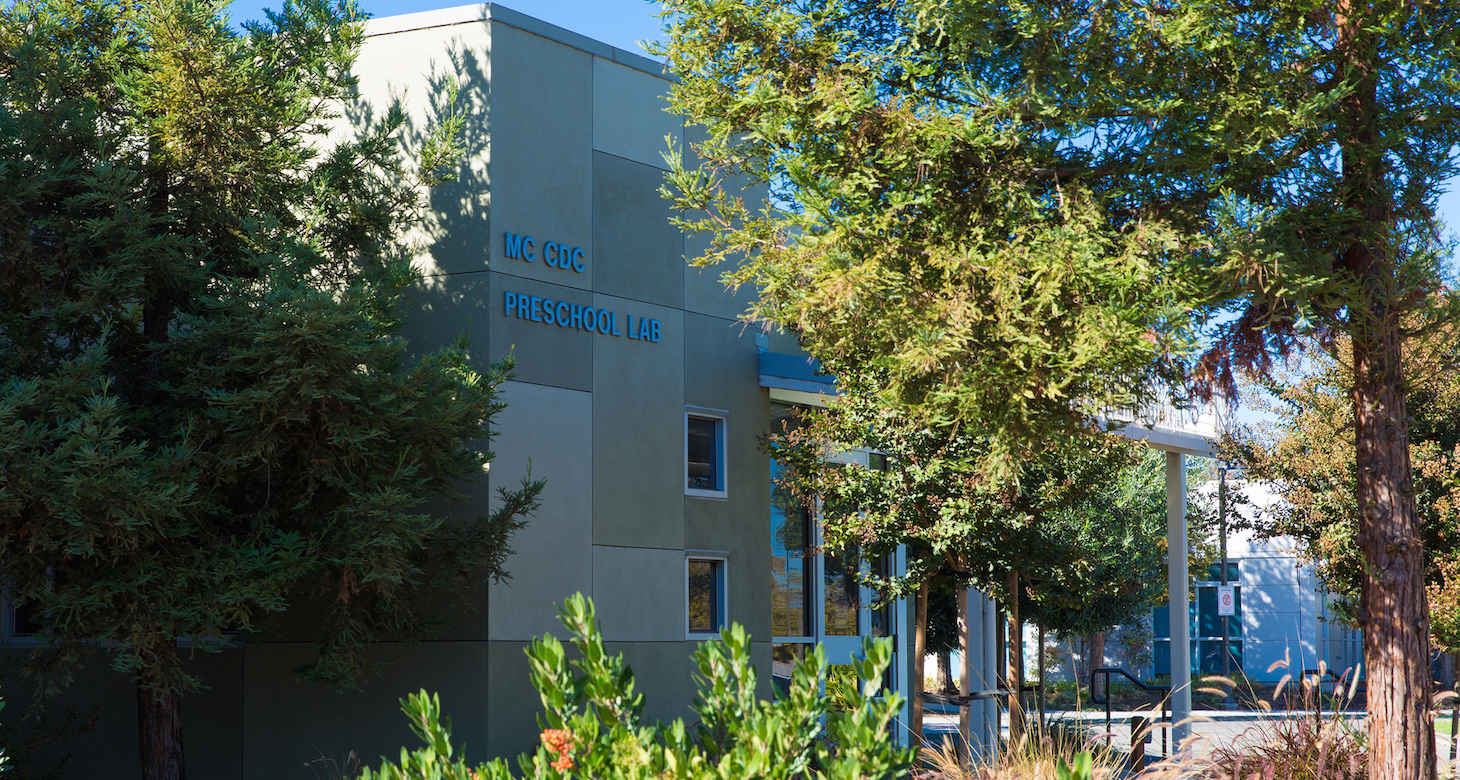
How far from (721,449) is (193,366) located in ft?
20.6

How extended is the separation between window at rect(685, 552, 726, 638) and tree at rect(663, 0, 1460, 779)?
645 centimetres

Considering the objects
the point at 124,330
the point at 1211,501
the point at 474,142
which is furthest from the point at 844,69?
the point at 1211,501

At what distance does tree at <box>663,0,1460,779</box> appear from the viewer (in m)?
7.20

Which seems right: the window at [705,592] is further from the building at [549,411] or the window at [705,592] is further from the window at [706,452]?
the window at [706,452]

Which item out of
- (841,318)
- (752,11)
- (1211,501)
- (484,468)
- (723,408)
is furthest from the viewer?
Result: (1211,501)

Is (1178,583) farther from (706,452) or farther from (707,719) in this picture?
(707,719)

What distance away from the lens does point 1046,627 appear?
101 ft

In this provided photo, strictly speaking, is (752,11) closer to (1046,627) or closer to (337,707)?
(337,707)

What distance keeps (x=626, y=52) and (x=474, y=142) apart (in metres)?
2.29

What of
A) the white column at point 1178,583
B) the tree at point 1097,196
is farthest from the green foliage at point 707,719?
the white column at point 1178,583

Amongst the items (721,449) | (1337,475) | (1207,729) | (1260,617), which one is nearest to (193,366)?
(721,449)

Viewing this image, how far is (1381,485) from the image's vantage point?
806 centimetres

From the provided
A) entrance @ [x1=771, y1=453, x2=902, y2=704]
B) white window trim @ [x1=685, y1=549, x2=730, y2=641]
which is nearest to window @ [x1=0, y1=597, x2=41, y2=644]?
white window trim @ [x1=685, y1=549, x2=730, y2=641]

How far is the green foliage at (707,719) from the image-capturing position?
3822 millimetres
